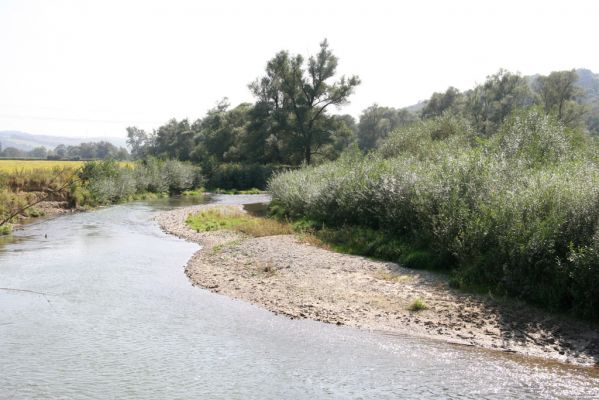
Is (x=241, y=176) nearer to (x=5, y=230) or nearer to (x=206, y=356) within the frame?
(x=5, y=230)

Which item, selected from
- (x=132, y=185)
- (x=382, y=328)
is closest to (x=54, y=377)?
(x=382, y=328)

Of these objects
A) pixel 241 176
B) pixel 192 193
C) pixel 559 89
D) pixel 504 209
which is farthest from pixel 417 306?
pixel 559 89

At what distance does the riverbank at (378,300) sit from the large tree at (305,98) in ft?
184

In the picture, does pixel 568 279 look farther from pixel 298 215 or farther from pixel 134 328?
pixel 298 215

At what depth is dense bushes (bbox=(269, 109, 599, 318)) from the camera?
53.0 ft

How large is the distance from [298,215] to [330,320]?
2136 cm

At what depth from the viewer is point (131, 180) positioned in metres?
65.2

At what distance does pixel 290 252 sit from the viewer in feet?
85.9

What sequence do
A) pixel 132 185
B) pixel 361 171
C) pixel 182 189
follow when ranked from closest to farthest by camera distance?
pixel 361 171 < pixel 132 185 < pixel 182 189

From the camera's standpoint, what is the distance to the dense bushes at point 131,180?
5478cm

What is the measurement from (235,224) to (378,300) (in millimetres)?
→ 21813

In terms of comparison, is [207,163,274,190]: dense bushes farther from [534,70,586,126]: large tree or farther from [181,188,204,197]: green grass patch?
[534,70,586,126]: large tree

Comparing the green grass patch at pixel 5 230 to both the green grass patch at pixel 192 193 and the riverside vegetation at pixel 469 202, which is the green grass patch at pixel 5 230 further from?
the green grass patch at pixel 192 193

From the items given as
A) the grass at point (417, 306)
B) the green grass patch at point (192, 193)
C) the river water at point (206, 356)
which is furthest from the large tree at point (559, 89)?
the river water at point (206, 356)
